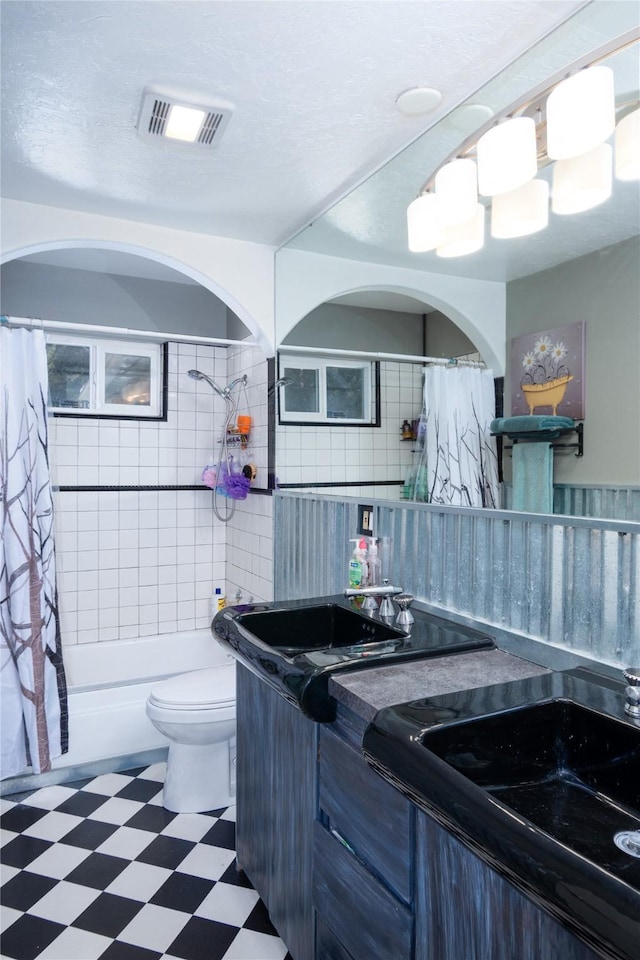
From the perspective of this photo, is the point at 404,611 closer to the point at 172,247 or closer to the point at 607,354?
the point at 607,354

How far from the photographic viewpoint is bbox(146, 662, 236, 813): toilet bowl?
2.41 metres

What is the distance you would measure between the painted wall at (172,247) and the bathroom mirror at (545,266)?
0.69 meters

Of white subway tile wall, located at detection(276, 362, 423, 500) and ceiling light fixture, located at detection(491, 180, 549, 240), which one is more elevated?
ceiling light fixture, located at detection(491, 180, 549, 240)

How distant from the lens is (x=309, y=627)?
2020 millimetres

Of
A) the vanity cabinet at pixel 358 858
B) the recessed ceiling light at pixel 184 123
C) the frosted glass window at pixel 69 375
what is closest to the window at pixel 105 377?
the frosted glass window at pixel 69 375

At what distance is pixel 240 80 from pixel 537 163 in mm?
870

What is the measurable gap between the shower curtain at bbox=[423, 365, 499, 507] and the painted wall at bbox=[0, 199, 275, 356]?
1289 mm

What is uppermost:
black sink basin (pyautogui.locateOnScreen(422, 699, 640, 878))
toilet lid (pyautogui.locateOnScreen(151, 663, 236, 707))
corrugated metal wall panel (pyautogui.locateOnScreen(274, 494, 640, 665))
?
corrugated metal wall panel (pyautogui.locateOnScreen(274, 494, 640, 665))

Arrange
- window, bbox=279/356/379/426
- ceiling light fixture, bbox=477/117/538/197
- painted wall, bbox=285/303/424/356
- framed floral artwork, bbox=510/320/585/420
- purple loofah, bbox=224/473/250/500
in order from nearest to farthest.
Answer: framed floral artwork, bbox=510/320/585/420 < ceiling light fixture, bbox=477/117/538/197 < painted wall, bbox=285/303/424/356 < window, bbox=279/356/379/426 < purple loofah, bbox=224/473/250/500

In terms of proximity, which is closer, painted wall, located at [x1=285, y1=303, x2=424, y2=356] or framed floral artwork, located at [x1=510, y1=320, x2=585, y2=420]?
framed floral artwork, located at [x1=510, y1=320, x2=585, y2=420]

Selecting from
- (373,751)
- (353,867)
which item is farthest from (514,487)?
(353,867)

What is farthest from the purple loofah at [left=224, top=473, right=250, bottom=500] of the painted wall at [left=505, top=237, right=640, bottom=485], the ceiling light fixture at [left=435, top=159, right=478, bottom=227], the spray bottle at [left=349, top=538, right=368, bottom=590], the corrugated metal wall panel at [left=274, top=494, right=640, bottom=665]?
the painted wall at [left=505, top=237, right=640, bottom=485]

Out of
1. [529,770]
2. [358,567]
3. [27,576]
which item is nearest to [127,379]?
[27,576]

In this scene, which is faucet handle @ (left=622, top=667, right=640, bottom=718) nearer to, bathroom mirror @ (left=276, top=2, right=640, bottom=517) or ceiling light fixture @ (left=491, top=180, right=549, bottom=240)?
bathroom mirror @ (left=276, top=2, right=640, bottom=517)
